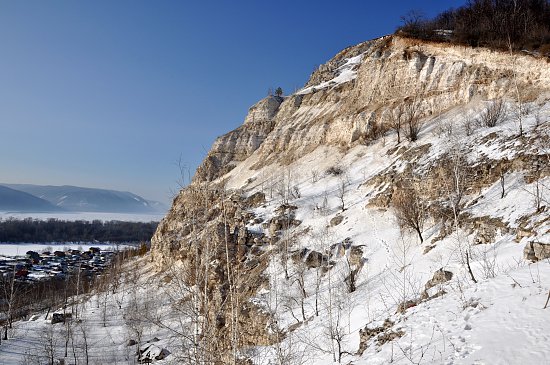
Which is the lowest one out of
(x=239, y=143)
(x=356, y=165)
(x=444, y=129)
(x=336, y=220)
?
(x=336, y=220)

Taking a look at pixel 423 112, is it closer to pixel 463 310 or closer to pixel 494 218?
pixel 494 218

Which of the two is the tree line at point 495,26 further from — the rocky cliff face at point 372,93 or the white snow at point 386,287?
the white snow at point 386,287

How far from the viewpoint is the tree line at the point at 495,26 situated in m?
37.8

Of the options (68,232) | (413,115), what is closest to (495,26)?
(413,115)

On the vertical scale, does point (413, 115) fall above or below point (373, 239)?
above

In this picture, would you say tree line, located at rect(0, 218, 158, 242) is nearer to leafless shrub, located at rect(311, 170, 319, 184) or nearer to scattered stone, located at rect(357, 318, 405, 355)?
leafless shrub, located at rect(311, 170, 319, 184)

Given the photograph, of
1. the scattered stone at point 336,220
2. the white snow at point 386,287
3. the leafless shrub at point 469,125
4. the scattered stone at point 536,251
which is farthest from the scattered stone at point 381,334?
the leafless shrub at point 469,125

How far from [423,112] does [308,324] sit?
31.0 m

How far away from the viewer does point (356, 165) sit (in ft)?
134

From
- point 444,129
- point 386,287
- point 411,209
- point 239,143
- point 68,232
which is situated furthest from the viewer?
point 68,232

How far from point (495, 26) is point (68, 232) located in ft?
569

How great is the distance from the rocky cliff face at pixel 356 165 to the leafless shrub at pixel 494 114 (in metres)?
1.00

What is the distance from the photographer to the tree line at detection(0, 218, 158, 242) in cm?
14400

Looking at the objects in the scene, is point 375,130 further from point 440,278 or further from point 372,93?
point 440,278
